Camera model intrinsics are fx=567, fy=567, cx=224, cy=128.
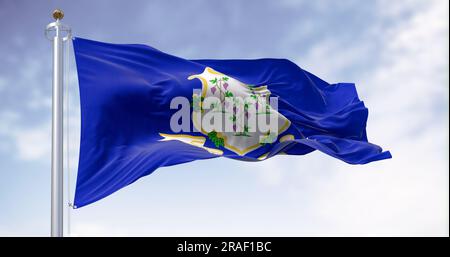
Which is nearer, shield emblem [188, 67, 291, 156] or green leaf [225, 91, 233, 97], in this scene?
shield emblem [188, 67, 291, 156]

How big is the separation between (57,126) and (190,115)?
2084mm

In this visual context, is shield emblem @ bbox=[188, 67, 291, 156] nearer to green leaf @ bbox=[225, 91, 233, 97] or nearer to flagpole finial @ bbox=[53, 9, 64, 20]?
green leaf @ bbox=[225, 91, 233, 97]

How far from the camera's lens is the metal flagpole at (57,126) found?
6.89m

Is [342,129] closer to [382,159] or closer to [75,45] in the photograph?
[382,159]

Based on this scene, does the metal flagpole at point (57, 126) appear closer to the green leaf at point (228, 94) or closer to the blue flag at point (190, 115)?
the blue flag at point (190, 115)

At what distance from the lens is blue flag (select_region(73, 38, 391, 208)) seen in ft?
24.8

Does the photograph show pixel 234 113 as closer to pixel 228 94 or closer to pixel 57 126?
pixel 228 94

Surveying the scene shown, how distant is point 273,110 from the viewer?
906cm

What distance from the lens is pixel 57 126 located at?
7.13 m

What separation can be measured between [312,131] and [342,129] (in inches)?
24.5

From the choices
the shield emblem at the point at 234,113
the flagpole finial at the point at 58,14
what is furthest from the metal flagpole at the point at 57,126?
the shield emblem at the point at 234,113

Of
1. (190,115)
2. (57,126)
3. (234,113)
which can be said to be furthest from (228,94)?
(57,126)

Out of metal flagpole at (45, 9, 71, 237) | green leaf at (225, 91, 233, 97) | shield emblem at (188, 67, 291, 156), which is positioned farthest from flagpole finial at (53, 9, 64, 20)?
green leaf at (225, 91, 233, 97)

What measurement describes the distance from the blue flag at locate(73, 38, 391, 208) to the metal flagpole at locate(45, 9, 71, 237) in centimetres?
29
